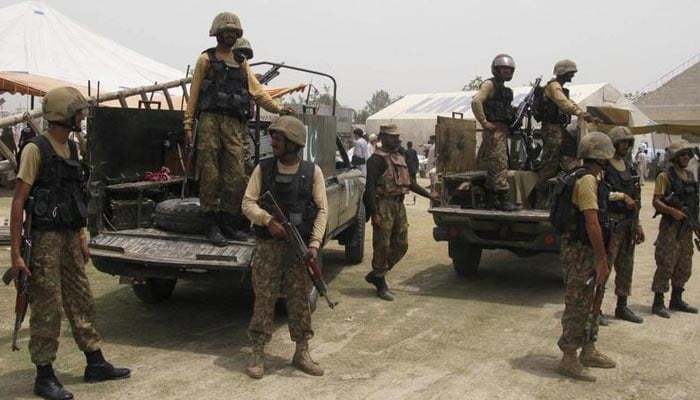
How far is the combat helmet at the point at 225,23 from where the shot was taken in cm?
528

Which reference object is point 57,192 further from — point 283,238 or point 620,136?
point 620,136

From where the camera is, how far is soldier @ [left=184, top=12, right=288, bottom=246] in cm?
540

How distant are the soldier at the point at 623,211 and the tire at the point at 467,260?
1855mm

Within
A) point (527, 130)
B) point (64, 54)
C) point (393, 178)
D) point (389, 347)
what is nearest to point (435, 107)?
point (64, 54)

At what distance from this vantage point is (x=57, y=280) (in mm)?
3975

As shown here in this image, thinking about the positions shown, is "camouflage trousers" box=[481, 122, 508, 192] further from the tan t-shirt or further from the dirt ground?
the tan t-shirt

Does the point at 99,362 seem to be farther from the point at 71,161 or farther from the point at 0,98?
the point at 0,98

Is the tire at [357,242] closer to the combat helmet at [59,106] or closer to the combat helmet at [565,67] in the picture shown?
the combat helmet at [565,67]

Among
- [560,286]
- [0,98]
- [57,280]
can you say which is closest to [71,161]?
[57,280]

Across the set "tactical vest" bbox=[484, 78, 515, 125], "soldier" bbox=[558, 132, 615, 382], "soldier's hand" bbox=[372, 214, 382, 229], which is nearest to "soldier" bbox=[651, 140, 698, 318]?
"tactical vest" bbox=[484, 78, 515, 125]

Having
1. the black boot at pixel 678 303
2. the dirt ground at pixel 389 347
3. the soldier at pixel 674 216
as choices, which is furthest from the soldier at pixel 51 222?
the black boot at pixel 678 303

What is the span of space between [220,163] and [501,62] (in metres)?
3.29

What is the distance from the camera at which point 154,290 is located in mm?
6156

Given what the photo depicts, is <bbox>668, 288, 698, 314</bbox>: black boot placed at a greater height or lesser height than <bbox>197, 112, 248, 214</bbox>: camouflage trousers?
lesser
